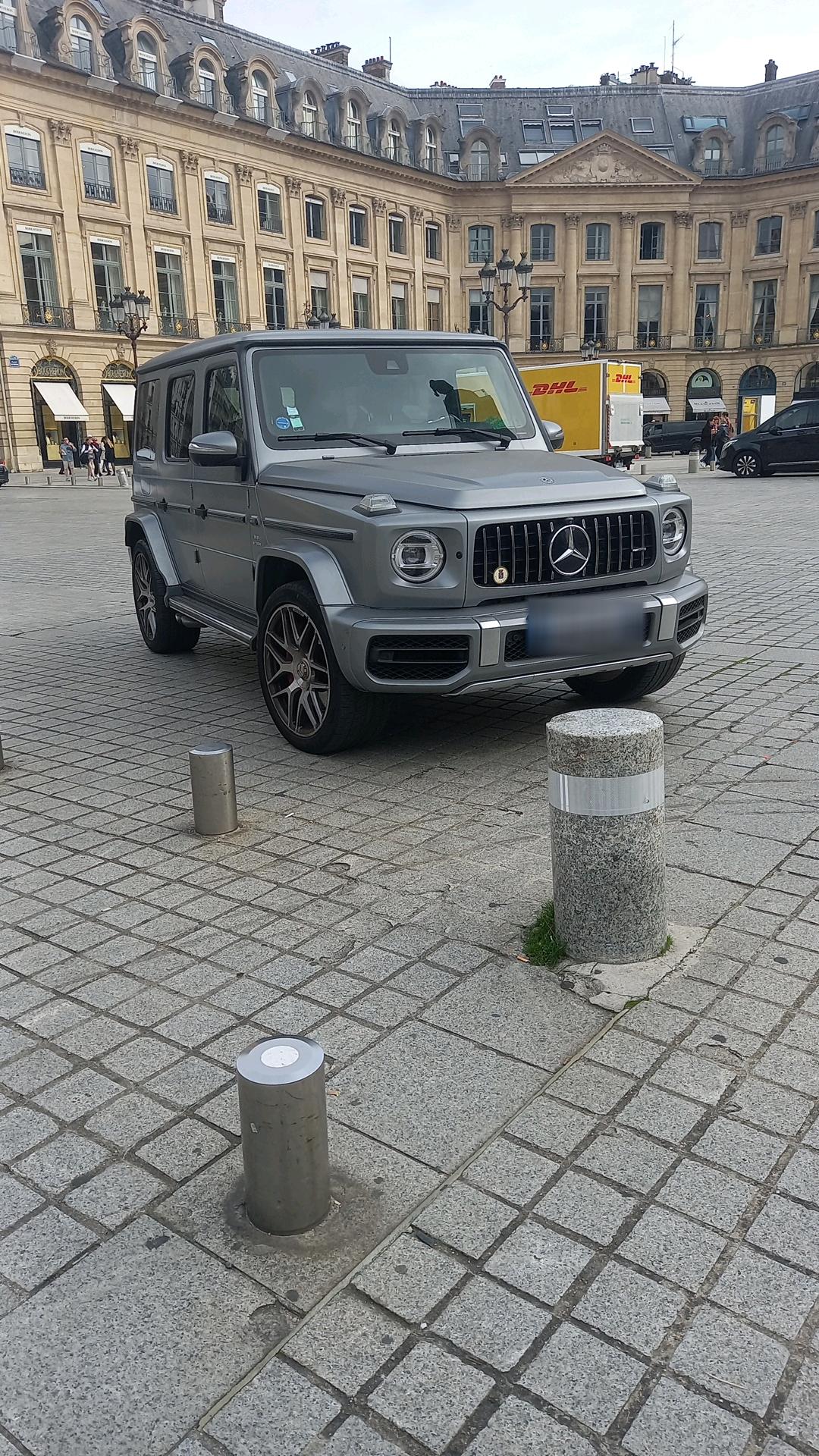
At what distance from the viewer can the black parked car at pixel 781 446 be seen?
26.3m

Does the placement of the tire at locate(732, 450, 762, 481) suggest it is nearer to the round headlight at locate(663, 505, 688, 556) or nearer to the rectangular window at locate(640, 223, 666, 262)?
the round headlight at locate(663, 505, 688, 556)

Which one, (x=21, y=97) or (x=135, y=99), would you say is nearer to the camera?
(x=21, y=97)

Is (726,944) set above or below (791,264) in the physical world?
below

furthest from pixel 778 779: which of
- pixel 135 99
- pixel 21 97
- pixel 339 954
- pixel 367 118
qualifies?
pixel 367 118

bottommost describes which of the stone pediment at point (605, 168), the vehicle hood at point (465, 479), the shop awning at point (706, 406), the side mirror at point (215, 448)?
the shop awning at point (706, 406)

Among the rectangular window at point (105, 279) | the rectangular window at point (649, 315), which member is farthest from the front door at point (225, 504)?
the rectangular window at point (649, 315)

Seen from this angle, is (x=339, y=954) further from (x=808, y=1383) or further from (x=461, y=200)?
(x=461, y=200)

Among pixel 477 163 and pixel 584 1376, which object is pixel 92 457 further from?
pixel 584 1376

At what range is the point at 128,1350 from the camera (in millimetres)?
2102

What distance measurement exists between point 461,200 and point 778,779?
67.4 meters

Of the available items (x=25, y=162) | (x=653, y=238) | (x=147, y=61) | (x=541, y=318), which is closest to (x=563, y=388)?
(x=25, y=162)

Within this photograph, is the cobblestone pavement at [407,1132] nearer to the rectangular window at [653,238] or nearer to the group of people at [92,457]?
the group of people at [92,457]

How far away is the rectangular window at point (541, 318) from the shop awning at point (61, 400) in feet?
95.2

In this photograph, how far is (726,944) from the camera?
3596mm
